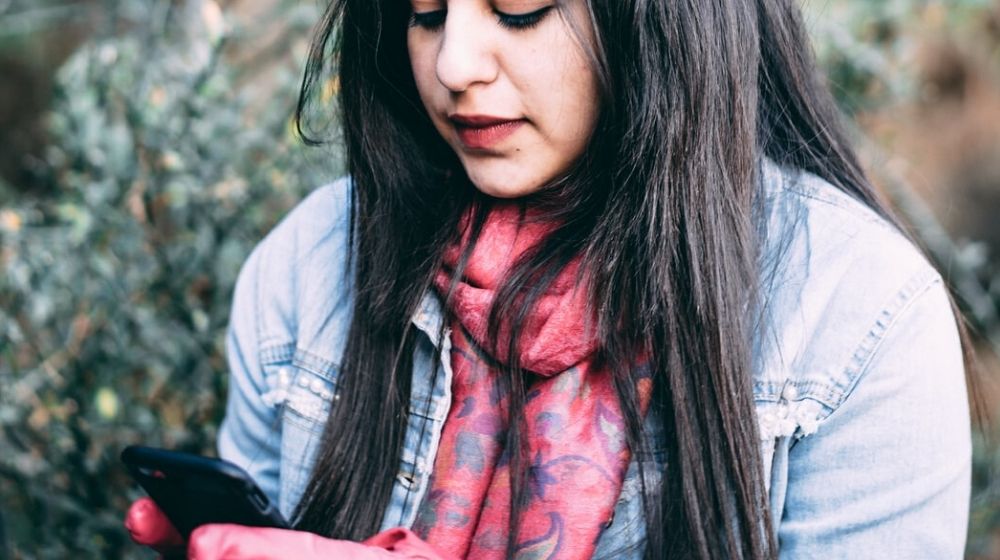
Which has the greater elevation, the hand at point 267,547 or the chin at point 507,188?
the chin at point 507,188

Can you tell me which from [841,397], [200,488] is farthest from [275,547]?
[841,397]

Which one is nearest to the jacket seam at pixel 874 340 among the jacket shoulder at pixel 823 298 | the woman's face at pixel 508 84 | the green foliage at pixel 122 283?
the jacket shoulder at pixel 823 298

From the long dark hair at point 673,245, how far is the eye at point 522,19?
3.0 inches

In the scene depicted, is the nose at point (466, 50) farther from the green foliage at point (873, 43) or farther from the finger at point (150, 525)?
the green foliage at point (873, 43)

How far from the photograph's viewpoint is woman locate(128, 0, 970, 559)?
138 centimetres

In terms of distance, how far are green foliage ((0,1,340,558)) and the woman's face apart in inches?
36.9

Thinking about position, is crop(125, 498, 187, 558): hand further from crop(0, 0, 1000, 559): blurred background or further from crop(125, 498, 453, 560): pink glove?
crop(0, 0, 1000, 559): blurred background

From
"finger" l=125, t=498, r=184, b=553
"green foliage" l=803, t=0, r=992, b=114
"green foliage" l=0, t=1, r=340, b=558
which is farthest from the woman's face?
"green foliage" l=803, t=0, r=992, b=114

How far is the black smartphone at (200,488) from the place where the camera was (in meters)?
1.29

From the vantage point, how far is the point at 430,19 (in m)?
1.48

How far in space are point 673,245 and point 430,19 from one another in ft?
1.53

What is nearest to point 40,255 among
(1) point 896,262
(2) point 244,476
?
(2) point 244,476

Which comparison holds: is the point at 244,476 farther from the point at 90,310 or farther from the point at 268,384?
the point at 90,310

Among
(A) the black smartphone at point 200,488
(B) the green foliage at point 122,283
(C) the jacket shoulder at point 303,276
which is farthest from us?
(B) the green foliage at point 122,283
